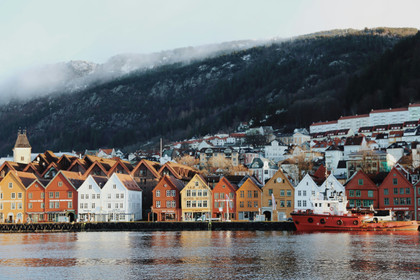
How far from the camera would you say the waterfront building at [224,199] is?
111 m

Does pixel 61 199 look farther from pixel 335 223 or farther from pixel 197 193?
pixel 335 223

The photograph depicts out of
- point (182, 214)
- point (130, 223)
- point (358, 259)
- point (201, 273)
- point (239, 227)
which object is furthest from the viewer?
point (182, 214)

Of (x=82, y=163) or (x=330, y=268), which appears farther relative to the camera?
(x=82, y=163)

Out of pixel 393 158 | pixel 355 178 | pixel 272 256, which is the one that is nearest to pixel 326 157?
pixel 393 158

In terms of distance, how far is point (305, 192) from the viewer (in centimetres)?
10794

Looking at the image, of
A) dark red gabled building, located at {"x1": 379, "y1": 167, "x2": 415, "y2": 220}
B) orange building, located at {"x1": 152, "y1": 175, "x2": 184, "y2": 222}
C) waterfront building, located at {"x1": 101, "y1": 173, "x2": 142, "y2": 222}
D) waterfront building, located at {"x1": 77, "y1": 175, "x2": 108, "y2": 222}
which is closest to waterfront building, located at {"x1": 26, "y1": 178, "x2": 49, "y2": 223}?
waterfront building, located at {"x1": 77, "y1": 175, "x2": 108, "y2": 222}

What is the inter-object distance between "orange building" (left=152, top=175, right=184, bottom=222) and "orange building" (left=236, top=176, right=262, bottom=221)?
11.4 metres

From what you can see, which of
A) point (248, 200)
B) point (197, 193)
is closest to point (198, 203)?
point (197, 193)

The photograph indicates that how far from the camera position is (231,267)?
5075 centimetres

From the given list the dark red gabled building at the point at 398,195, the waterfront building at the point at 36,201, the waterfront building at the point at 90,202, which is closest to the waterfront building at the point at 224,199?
the waterfront building at the point at 90,202

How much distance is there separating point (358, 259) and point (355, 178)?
5696 cm

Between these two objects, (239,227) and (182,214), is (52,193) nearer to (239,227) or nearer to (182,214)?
(182,214)

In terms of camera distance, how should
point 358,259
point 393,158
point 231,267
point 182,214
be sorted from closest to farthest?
point 231,267 → point 358,259 → point 182,214 → point 393,158

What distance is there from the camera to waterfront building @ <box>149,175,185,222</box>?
11569 centimetres
